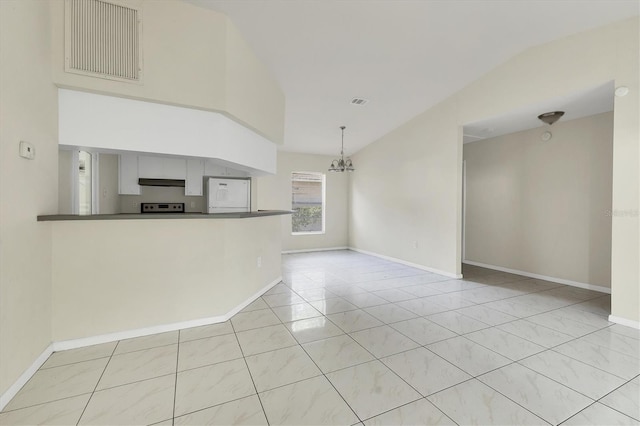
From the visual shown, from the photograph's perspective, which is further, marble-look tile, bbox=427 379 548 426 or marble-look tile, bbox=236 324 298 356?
marble-look tile, bbox=236 324 298 356

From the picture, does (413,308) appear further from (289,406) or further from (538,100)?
(538,100)

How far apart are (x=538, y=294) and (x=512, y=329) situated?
1.71 metres

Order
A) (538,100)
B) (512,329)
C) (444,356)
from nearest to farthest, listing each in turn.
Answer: (444,356) → (512,329) → (538,100)

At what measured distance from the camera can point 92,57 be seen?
2514 millimetres

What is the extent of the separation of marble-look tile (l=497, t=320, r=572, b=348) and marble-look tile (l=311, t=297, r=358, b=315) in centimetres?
168

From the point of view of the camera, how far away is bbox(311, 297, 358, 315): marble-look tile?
353 centimetres

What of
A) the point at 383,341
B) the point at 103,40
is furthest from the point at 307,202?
the point at 103,40

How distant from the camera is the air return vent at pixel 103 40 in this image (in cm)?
247

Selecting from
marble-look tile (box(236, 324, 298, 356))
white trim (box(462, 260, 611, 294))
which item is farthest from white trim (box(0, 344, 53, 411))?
white trim (box(462, 260, 611, 294))

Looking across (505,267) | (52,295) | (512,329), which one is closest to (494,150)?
(505,267)

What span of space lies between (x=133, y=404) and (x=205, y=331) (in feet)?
3.50

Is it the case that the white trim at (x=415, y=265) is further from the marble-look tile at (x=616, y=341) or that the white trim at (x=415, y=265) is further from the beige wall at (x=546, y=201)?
the marble-look tile at (x=616, y=341)

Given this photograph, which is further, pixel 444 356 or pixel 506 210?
pixel 506 210

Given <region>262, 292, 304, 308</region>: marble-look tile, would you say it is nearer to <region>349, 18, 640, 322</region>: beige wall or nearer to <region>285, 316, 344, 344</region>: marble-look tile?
<region>285, 316, 344, 344</region>: marble-look tile
